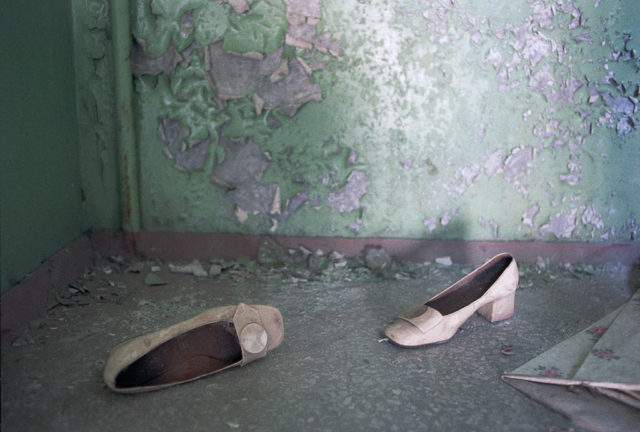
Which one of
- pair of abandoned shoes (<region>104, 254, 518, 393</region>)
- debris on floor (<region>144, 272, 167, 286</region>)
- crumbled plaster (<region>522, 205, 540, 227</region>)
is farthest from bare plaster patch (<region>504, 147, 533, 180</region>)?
debris on floor (<region>144, 272, 167, 286</region>)

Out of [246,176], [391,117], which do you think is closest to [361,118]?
[391,117]

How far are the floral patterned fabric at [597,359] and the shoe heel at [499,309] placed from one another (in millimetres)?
204

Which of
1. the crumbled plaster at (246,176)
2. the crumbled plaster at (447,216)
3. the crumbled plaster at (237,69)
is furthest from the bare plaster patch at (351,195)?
the crumbled plaster at (237,69)

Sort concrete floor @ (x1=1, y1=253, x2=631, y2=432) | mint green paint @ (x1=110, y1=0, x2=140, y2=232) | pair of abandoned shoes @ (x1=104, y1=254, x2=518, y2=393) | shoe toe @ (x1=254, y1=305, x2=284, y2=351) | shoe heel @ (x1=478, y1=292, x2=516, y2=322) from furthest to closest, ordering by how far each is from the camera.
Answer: mint green paint @ (x1=110, y1=0, x2=140, y2=232), shoe heel @ (x1=478, y1=292, x2=516, y2=322), shoe toe @ (x1=254, y1=305, x2=284, y2=351), pair of abandoned shoes @ (x1=104, y1=254, x2=518, y2=393), concrete floor @ (x1=1, y1=253, x2=631, y2=432)

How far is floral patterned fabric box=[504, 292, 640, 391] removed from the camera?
4.38 ft

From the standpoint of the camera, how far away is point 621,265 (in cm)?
218

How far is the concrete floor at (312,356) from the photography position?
124 cm

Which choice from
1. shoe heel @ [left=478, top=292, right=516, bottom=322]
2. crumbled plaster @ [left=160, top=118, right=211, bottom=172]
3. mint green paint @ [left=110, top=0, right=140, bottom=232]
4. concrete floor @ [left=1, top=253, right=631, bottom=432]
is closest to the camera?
concrete floor @ [left=1, top=253, right=631, bottom=432]

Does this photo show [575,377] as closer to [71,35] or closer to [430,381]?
Answer: [430,381]

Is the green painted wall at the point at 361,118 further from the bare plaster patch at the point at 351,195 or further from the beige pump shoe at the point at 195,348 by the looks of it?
the beige pump shoe at the point at 195,348

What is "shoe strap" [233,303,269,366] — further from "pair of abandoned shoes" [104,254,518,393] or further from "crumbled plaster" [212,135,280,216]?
"crumbled plaster" [212,135,280,216]

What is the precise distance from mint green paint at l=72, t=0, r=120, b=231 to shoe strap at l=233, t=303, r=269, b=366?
0.94m

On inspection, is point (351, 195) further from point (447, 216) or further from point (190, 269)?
point (190, 269)

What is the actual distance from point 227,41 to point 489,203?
3.94 feet
